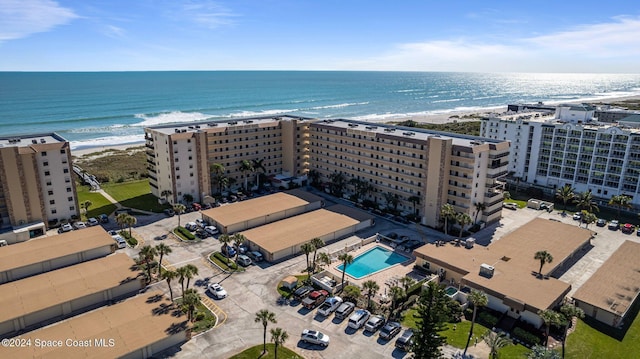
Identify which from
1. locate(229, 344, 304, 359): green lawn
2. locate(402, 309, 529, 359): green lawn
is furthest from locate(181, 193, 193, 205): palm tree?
locate(402, 309, 529, 359): green lawn

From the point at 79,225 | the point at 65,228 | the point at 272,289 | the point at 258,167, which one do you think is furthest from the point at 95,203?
the point at 272,289

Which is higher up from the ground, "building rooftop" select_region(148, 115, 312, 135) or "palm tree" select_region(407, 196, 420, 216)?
"building rooftop" select_region(148, 115, 312, 135)

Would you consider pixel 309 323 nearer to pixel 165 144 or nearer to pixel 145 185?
pixel 165 144

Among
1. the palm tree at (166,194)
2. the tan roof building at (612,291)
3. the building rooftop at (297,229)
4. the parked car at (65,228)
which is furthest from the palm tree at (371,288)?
the parked car at (65,228)

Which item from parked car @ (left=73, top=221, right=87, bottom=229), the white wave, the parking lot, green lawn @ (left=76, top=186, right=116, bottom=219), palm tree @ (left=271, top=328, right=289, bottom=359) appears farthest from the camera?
the white wave

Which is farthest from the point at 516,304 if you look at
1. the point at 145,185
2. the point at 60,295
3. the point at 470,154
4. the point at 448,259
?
the point at 145,185

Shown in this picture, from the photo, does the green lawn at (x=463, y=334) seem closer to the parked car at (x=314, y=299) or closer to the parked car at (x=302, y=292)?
the parked car at (x=314, y=299)

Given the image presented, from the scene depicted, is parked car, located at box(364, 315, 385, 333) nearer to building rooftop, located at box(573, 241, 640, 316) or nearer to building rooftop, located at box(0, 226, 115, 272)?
building rooftop, located at box(573, 241, 640, 316)

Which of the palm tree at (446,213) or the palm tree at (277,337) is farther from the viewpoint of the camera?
the palm tree at (446,213)

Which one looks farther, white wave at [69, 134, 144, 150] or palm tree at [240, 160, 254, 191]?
white wave at [69, 134, 144, 150]
